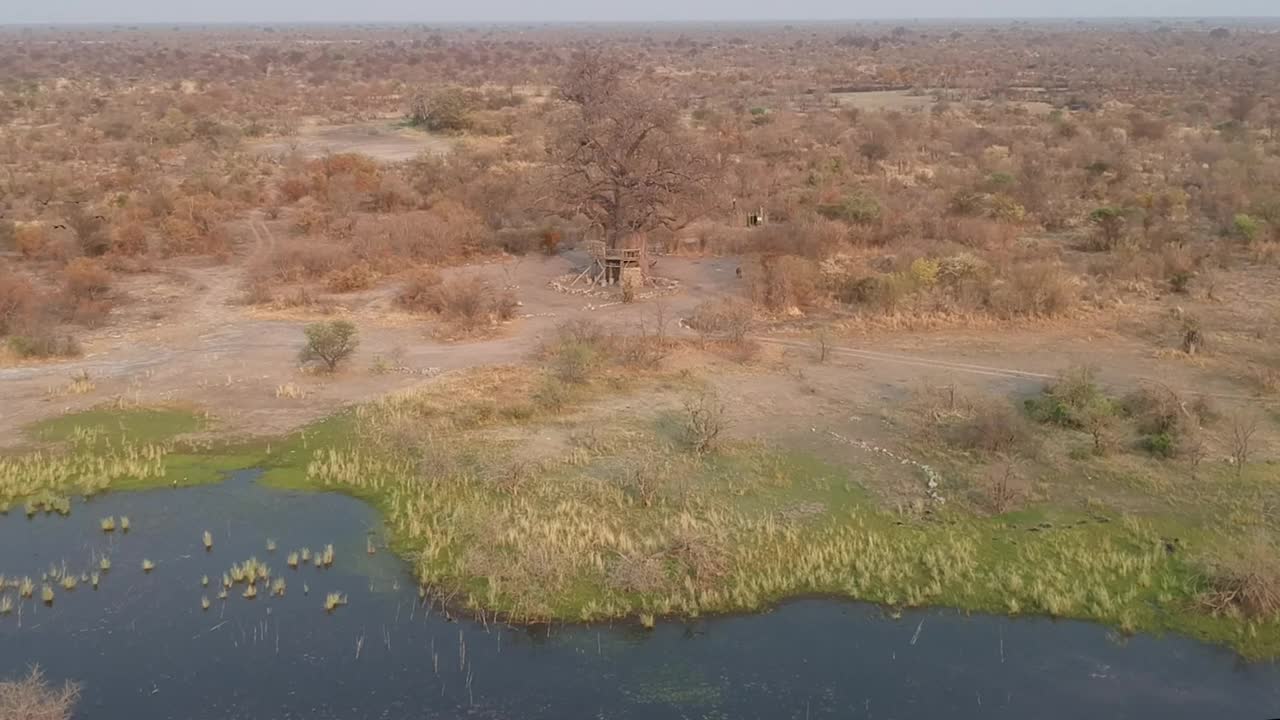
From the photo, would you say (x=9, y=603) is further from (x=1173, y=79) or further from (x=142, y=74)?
(x=142, y=74)

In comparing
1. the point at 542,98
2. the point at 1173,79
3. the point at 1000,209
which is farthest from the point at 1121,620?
the point at 1173,79

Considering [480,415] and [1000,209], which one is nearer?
[480,415]

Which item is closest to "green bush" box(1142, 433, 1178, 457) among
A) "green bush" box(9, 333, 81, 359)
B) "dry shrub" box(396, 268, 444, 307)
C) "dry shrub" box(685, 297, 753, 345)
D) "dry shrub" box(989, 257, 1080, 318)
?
"dry shrub" box(989, 257, 1080, 318)

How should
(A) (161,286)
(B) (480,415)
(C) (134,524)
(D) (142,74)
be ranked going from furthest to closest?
(D) (142,74) → (A) (161,286) → (B) (480,415) → (C) (134,524)

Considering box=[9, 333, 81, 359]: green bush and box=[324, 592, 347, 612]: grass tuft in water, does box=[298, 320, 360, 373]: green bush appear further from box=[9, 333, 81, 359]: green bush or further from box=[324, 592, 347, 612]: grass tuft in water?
box=[324, 592, 347, 612]: grass tuft in water

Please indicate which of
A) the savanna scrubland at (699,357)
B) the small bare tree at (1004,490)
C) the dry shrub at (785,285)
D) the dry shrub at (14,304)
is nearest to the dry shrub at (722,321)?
the savanna scrubland at (699,357)

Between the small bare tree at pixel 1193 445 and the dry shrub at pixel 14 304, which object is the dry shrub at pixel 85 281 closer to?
the dry shrub at pixel 14 304
